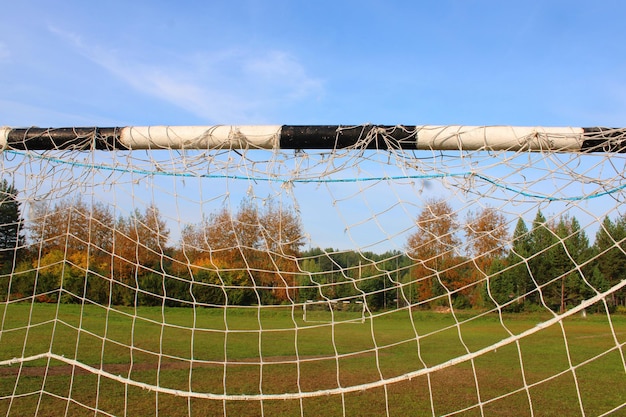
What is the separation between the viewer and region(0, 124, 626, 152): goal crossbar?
2.64 metres

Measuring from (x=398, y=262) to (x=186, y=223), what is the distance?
158 cm

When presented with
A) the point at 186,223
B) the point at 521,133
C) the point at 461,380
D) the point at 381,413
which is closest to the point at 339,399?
the point at 381,413

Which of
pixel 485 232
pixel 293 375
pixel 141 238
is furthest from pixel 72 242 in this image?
pixel 485 232

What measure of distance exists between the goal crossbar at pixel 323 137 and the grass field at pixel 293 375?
102 cm

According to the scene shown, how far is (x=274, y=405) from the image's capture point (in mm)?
5027

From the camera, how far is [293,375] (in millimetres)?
6590

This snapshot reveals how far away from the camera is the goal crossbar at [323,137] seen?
2.64 metres

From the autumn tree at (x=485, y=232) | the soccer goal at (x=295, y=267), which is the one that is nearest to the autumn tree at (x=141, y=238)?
the soccer goal at (x=295, y=267)

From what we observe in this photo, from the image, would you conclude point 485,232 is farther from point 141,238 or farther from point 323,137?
point 141,238

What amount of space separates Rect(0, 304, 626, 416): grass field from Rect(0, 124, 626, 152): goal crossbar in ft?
3.36

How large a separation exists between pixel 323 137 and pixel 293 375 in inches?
185

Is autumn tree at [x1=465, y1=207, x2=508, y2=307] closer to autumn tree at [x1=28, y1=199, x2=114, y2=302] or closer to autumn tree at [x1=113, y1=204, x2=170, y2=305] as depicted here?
autumn tree at [x1=113, y1=204, x2=170, y2=305]

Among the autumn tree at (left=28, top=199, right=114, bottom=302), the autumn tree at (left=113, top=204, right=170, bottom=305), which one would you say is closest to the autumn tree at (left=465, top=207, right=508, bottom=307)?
the autumn tree at (left=113, top=204, right=170, bottom=305)

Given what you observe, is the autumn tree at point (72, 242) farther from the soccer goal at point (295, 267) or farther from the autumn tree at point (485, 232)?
the autumn tree at point (485, 232)
